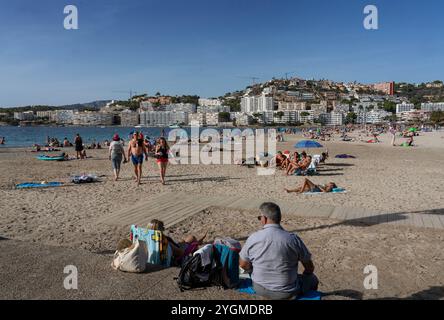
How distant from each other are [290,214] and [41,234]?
4.59m

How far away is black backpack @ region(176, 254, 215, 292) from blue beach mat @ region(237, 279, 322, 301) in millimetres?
337

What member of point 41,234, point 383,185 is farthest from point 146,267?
point 383,185

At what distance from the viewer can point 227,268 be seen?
367 cm

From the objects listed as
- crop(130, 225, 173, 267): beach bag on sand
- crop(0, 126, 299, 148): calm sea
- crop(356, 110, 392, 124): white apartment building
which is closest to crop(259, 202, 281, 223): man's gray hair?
crop(130, 225, 173, 267): beach bag on sand

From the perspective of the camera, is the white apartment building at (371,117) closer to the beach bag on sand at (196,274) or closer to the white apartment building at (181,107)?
the white apartment building at (181,107)

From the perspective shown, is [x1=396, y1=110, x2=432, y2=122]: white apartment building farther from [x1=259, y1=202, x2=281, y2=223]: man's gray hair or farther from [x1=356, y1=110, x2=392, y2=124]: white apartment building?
[x1=259, y1=202, x2=281, y2=223]: man's gray hair

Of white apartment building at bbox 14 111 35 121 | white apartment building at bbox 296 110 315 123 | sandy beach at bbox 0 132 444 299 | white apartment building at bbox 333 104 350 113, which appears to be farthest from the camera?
white apartment building at bbox 333 104 350 113

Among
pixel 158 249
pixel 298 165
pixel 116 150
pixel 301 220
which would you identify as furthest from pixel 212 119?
pixel 158 249

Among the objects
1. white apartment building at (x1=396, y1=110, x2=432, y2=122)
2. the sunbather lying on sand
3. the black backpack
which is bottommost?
the black backpack

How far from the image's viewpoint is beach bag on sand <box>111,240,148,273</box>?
401 cm

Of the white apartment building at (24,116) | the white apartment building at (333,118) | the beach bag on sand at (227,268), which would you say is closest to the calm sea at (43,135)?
the beach bag on sand at (227,268)

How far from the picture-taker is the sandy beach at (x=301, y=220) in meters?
4.39

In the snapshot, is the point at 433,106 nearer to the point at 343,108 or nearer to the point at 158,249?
the point at 343,108
